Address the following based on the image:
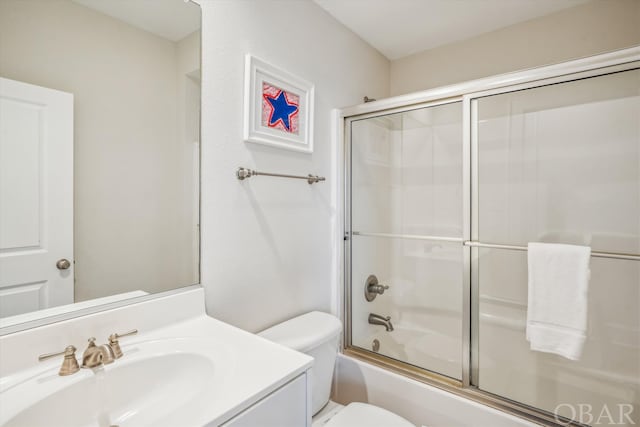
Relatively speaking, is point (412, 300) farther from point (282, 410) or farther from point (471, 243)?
point (282, 410)

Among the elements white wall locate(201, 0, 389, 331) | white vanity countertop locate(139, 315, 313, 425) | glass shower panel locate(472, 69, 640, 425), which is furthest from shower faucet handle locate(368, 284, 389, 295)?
white vanity countertop locate(139, 315, 313, 425)

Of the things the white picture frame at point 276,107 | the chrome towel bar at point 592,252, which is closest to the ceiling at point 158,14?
the white picture frame at point 276,107

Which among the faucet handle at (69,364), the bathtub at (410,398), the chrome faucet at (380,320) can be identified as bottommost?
the bathtub at (410,398)

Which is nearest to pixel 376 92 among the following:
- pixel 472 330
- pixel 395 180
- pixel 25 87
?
pixel 395 180

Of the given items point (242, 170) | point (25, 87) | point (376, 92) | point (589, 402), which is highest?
point (376, 92)

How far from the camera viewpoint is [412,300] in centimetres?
185

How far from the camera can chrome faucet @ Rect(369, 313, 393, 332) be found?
188 centimetres

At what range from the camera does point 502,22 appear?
1.86m

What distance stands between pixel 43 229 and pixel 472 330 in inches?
65.4

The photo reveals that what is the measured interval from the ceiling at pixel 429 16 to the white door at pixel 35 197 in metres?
1.37

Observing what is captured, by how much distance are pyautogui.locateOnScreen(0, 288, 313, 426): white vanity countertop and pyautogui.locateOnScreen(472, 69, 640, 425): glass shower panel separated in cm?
110

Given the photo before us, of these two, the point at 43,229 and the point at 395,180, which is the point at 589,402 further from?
the point at 43,229

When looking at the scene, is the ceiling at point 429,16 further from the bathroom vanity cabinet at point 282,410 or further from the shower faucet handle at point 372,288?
the bathroom vanity cabinet at point 282,410

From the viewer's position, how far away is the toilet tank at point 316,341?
4.21 ft
